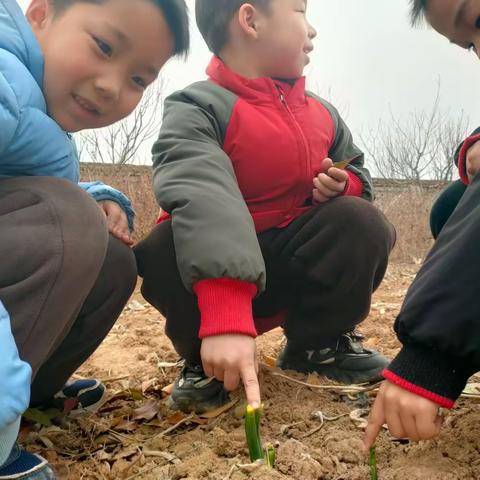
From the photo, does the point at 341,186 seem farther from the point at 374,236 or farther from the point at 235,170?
the point at 235,170

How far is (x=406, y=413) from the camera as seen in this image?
2.81 feet

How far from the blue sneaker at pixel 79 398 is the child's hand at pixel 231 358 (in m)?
0.52

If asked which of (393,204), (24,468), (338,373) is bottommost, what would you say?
(393,204)

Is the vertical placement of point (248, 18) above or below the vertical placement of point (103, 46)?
above

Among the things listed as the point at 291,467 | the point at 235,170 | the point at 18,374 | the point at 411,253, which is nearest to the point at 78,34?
the point at 235,170

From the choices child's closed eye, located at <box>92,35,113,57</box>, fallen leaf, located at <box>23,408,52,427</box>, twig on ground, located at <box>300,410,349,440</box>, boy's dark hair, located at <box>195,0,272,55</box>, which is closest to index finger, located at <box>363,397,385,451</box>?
twig on ground, located at <box>300,410,349,440</box>

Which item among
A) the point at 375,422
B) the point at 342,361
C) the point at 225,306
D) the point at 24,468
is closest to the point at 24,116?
the point at 225,306

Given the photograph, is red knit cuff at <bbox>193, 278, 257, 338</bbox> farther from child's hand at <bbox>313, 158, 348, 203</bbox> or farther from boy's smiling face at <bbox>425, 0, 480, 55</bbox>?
boy's smiling face at <bbox>425, 0, 480, 55</bbox>

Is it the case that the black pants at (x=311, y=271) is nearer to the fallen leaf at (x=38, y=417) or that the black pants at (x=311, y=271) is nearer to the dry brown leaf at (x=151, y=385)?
the dry brown leaf at (x=151, y=385)

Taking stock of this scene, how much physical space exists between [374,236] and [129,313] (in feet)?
7.39

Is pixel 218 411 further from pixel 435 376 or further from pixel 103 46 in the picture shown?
pixel 103 46

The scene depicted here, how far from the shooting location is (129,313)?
11.1 feet

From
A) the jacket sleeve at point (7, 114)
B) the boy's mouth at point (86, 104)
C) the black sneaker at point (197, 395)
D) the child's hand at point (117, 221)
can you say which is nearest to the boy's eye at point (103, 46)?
the boy's mouth at point (86, 104)

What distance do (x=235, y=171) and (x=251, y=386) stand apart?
73 centimetres
